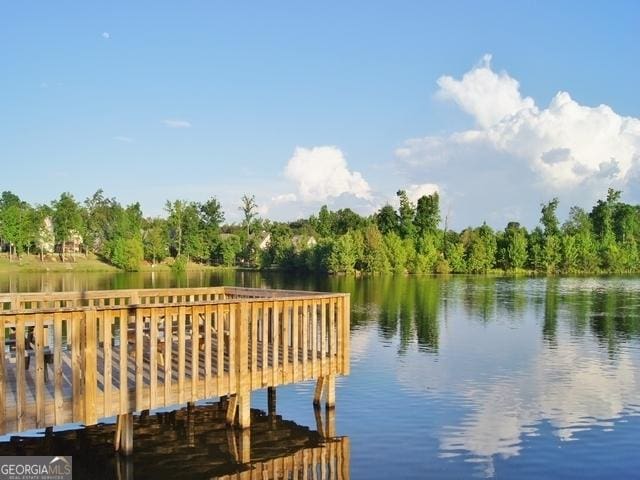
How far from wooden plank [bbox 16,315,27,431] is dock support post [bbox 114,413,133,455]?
1960 mm

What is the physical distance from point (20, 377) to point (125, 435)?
259cm

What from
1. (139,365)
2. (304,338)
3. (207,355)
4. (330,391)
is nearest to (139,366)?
(139,365)

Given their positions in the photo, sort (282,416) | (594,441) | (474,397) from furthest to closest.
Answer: (474,397) → (282,416) → (594,441)

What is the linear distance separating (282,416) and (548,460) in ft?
19.1

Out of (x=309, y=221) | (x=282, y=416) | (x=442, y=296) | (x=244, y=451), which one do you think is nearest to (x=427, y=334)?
(x=282, y=416)

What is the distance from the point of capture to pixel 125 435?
1099 centimetres

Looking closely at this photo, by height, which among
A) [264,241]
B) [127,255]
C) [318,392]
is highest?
[264,241]

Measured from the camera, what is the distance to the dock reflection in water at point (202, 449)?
10742mm

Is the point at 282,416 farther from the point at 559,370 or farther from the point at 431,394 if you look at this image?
the point at 559,370

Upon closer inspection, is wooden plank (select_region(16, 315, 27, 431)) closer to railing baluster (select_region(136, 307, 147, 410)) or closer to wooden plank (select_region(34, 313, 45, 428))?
wooden plank (select_region(34, 313, 45, 428))

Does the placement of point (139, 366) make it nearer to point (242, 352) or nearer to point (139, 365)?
point (139, 365)

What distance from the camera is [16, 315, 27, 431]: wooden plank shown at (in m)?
9.08

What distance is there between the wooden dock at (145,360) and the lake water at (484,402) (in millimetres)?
1361

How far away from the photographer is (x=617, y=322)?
32.9 meters
